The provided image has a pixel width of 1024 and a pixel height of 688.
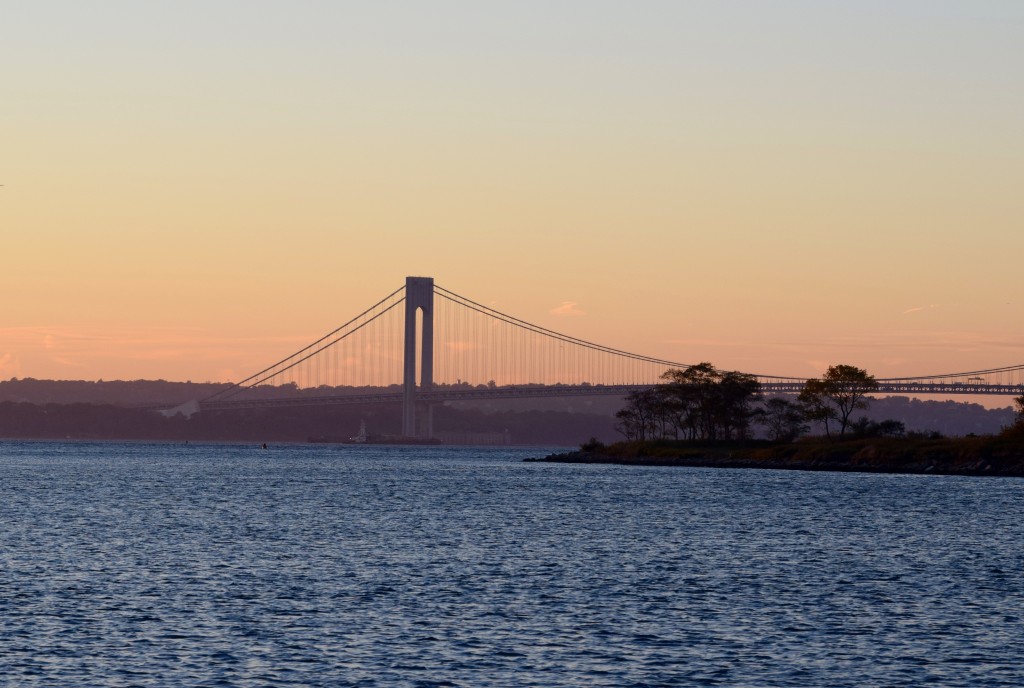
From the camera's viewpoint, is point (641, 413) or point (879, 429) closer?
point (879, 429)

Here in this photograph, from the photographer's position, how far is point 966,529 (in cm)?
5931

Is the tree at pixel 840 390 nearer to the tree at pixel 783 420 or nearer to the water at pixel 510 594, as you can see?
the tree at pixel 783 420

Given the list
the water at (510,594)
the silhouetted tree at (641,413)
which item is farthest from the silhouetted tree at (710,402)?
the water at (510,594)

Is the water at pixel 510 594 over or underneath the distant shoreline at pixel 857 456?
underneath

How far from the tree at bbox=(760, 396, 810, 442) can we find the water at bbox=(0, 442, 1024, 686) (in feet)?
289

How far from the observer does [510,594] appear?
122 ft

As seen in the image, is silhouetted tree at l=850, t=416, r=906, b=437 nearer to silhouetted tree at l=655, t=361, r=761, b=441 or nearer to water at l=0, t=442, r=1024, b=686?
silhouetted tree at l=655, t=361, r=761, b=441

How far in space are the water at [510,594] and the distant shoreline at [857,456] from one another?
42.3 m

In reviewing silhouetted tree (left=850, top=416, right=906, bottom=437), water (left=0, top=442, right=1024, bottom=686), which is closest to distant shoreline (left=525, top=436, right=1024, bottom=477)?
silhouetted tree (left=850, top=416, right=906, bottom=437)

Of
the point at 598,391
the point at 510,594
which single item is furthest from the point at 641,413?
the point at 510,594

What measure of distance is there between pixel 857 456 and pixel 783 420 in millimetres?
42783

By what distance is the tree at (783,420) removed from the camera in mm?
164875

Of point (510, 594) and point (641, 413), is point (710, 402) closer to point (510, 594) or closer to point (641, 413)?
point (641, 413)

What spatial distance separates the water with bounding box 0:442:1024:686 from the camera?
27.1 m
